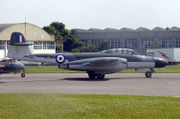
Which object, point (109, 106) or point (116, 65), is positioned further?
point (116, 65)

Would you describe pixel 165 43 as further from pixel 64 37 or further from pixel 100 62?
pixel 100 62

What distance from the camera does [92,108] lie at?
38.5 feet

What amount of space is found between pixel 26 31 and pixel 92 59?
51977mm

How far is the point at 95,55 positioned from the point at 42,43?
5198cm

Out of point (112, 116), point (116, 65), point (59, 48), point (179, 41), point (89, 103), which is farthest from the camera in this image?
point (59, 48)

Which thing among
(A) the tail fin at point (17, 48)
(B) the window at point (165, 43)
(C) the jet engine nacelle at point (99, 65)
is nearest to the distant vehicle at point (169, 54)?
(B) the window at point (165, 43)

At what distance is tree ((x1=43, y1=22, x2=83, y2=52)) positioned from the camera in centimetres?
9519

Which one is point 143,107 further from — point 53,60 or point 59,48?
point 59,48

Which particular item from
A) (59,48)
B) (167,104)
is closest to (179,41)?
(59,48)

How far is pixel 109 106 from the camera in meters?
12.2

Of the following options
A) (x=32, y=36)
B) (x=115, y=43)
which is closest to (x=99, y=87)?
(x=115, y=43)

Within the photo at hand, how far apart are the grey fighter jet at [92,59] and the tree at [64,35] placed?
6244 centimetres

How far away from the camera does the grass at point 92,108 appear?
10328mm

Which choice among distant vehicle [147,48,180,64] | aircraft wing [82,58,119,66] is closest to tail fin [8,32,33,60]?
aircraft wing [82,58,119,66]
